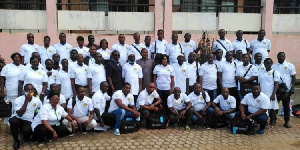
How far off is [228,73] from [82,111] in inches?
139

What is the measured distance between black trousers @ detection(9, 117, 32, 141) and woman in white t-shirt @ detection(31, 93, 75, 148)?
10 centimetres

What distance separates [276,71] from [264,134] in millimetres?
1475

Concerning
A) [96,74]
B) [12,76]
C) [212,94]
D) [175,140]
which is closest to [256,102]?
[212,94]

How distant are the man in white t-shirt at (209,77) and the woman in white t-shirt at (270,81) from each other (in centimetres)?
105

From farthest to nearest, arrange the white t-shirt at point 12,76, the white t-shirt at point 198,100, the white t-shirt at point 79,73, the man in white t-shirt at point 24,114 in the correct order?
the white t-shirt at point 198,100 < the white t-shirt at point 79,73 < the white t-shirt at point 12,76 < the man in white t-shirt at point 24,114

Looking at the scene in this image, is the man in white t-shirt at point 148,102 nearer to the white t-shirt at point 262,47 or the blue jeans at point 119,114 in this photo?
the blue jeans at point 119,114

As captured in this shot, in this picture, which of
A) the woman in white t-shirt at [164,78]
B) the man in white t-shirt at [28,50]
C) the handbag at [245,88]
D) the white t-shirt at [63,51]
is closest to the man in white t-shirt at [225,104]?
the handbag at [245,88]

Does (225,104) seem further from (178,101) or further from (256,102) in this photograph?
(178,101)

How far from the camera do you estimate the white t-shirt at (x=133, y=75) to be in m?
6.57

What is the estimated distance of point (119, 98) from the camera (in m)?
6.19

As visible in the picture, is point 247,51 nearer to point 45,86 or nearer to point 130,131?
point 130,131

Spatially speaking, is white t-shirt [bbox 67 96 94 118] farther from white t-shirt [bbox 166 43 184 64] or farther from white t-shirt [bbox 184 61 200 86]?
white t-shirt [bbox 166 43 184 64]

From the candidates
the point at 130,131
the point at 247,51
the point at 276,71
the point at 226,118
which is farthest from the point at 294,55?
the point at 130,131

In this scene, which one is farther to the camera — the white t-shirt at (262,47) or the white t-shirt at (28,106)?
the white t-shirt at (262,47)
